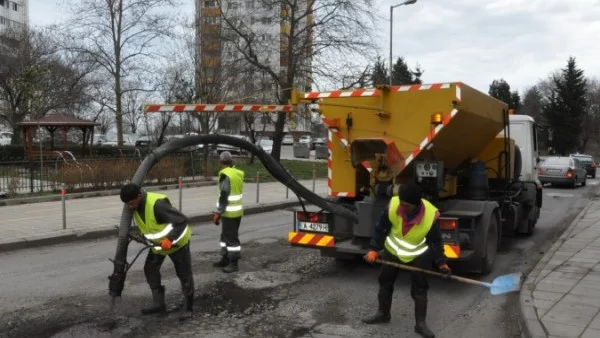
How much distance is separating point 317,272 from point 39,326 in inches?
143

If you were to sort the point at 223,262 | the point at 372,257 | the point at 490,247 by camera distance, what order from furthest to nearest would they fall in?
the point at 223,262
the point at 490,247
the point at 372,257

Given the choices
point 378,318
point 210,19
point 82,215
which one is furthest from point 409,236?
point 210,19

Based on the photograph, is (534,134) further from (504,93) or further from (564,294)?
(504,93)

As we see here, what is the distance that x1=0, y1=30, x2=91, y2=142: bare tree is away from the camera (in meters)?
27.2

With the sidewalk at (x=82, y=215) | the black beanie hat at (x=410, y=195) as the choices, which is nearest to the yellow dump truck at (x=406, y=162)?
the black beanie hat at (x=410, y=195)

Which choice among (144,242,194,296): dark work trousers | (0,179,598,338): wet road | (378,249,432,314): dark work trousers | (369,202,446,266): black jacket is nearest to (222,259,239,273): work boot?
(0,179,598,338): wet road

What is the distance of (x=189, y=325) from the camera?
5.32 metres

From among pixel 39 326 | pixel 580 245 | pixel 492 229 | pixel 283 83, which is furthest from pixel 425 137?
pixel 283 83

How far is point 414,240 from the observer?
16.6 ft

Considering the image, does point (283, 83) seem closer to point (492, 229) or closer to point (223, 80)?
point (223, 80)

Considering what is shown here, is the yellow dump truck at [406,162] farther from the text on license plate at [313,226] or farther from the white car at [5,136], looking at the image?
the white car at [5,136]

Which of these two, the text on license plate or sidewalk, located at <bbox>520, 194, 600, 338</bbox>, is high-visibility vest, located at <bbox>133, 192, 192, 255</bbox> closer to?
the text on license plate

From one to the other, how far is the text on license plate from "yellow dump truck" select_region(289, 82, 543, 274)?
0.01 meters

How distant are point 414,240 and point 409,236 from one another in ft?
0.19
